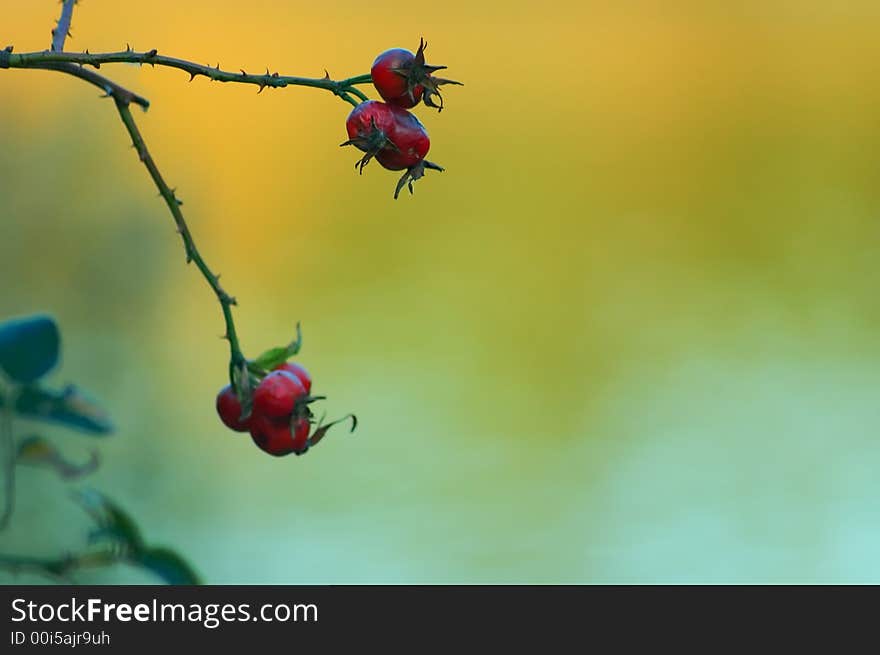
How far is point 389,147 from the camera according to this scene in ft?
2.06

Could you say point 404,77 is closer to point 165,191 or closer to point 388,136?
point 388,136

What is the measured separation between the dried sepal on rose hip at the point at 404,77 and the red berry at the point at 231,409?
20cm

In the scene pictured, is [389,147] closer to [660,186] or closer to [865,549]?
[865,549]

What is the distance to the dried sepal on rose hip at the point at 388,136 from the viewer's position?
63cm

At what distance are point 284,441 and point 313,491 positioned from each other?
226cm

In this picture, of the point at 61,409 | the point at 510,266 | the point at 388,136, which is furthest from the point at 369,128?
the point at 510,266

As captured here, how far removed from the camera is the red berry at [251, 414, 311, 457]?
2.27 feet

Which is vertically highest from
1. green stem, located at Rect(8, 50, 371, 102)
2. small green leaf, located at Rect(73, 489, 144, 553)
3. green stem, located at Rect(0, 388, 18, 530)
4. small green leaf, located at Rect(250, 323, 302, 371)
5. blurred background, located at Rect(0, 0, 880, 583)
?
blurred background, located at Rect(0, 0, 880, 583)

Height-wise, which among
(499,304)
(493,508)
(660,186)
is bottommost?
(493,508)

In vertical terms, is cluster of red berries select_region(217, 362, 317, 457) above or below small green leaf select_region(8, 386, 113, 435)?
above

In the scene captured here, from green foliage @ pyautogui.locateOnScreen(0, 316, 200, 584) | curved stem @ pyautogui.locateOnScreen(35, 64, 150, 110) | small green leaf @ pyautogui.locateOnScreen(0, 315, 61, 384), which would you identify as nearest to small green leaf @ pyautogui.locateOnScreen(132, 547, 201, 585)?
green foliage @ pyautogui.locateOnScreen(0, 316, 200, 584)

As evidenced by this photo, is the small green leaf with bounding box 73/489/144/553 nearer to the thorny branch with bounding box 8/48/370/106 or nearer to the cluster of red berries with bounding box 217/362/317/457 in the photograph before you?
the cluster of red berries with bounding box 217/362/317/457

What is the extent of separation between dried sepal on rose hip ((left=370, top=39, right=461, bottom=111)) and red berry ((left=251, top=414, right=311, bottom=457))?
20cm
